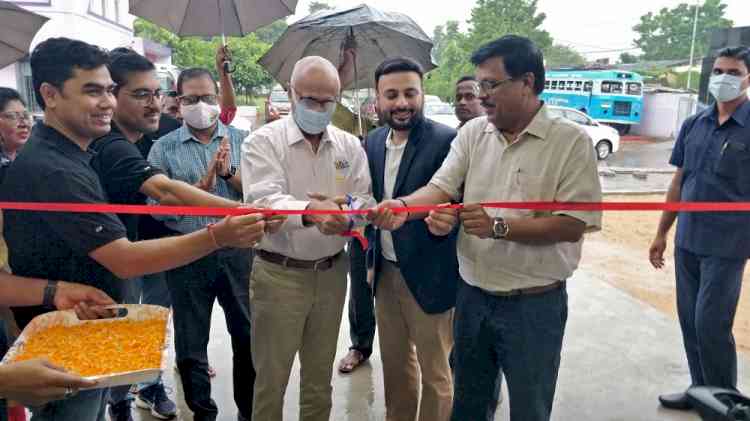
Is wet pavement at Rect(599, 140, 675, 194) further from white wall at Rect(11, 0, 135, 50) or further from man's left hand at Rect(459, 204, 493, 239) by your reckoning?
white wall at Rect(11, 0, 135, 50)

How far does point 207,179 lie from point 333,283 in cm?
94

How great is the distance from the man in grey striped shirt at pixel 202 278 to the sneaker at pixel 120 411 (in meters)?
0.46

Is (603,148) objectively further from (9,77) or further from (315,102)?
(9,77)

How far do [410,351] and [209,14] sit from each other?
260cm

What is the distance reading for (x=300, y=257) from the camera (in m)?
2.49

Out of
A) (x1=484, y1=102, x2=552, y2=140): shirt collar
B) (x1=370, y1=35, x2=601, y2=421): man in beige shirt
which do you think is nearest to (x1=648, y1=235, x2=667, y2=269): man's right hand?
(x1=370, y1=35, x2=601, y2=421): man in beige shirt

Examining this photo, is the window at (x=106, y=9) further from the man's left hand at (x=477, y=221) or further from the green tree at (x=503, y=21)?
the man's left hand at (x=477, y=221)

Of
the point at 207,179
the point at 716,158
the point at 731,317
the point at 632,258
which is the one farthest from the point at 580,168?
the point at 632,258

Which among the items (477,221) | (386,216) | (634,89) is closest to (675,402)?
(477,221)

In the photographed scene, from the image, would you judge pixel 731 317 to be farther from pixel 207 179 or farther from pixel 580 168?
pixel 207 179

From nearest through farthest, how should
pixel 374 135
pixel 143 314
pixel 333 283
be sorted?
pixel 143 314 → pixel 333 283 → pixel 374 135

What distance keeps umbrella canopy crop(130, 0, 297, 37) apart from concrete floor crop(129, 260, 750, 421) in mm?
2370

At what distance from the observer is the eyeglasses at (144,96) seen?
2.79m

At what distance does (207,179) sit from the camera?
2.89 metres
